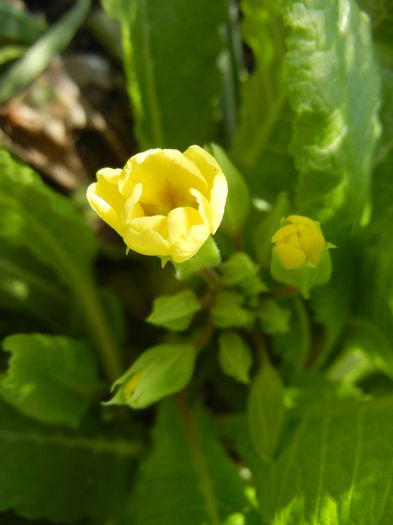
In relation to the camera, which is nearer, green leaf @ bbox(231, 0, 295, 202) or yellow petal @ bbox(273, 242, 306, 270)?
yellow petal @ bbox(273, 242, 306, 270)

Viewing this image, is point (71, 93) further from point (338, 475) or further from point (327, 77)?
point (338, 475)

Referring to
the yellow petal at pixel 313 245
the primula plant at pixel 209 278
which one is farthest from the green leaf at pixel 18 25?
the yellow petal at pixel 313 245

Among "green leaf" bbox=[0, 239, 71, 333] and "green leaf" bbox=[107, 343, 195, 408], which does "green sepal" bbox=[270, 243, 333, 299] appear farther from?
"green leaf" bbox=[0, 239, 71, 333]

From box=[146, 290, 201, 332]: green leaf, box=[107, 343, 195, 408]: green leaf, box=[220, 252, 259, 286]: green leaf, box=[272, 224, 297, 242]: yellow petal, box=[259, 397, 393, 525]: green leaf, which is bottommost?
box=[259, 397, 393, 525]: green leaf

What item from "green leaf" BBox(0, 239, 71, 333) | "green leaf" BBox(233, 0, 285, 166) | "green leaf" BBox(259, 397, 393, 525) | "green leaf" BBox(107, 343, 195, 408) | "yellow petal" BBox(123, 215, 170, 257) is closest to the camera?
"yellow petal" BBox(123, 215, 170, 257)

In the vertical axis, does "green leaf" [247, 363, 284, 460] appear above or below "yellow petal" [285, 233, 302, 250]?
below

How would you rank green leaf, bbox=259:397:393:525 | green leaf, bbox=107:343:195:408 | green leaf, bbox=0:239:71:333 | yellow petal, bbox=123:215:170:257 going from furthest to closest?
green leaf, bbox=0:239:71:333 → green leaf, bbox=107:343:195:408 → green leaf, bbox=259:397:393:525 → yellow petal, bbox=123:215:170:257

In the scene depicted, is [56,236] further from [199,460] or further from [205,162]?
[205,162]

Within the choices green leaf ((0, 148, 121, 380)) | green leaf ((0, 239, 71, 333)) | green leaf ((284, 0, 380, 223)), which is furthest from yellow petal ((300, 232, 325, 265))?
green leaf ((0, 239, 71, 333))

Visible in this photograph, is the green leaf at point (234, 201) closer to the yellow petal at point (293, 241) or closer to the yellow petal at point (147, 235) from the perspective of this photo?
the yellow petal at point (293, 241)
